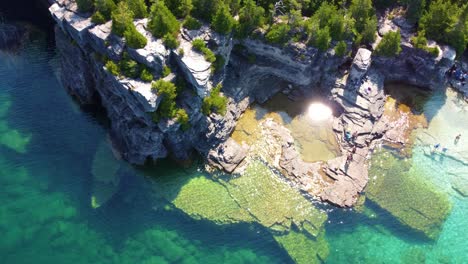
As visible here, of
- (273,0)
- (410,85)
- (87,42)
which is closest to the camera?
(87,42)

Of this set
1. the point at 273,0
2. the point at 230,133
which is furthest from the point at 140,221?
the point at 273,0

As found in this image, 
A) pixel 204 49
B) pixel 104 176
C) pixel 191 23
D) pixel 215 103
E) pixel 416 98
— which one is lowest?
pixel 104 176

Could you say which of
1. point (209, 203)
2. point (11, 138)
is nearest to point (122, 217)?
point (209, 203)

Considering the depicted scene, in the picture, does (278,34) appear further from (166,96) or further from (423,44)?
(423,44)

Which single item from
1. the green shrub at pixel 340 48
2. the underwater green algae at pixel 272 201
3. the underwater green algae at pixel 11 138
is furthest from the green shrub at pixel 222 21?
the underwater green algae at pixel 11 138

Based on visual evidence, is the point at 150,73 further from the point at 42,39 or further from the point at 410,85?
the point at 410,85

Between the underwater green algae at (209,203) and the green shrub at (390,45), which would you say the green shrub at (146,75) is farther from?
the green shrub at (390,45)
